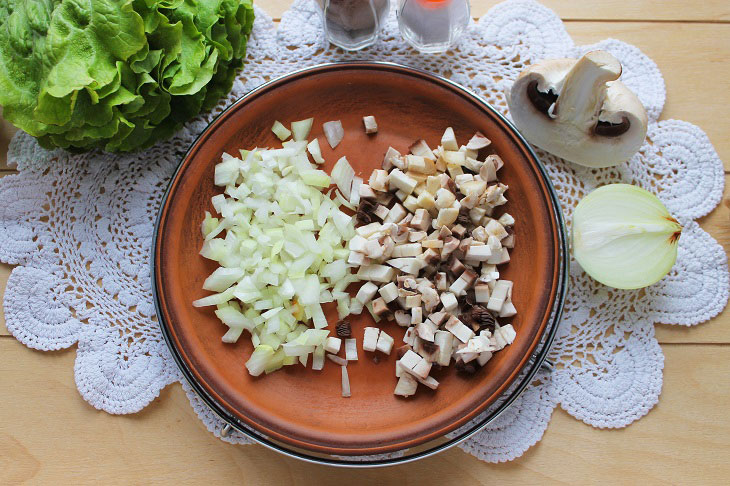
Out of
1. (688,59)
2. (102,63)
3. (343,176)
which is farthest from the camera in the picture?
(688,59)

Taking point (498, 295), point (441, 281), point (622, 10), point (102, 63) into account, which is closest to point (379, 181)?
point (441, 281)

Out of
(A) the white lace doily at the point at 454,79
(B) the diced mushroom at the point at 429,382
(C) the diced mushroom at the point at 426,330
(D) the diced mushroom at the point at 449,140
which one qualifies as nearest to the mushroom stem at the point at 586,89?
(A) the white lace doily at the point at 454,79

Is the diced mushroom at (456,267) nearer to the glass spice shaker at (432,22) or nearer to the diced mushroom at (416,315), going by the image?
the diced mushroom at (416,315)

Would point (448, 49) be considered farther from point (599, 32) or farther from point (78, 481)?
point (78, 481)

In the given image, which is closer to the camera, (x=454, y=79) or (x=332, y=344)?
(x=332, y=344)

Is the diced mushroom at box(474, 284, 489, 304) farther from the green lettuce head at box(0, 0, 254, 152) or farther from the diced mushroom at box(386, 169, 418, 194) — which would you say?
the green lettuce head at box(0, 0, 254, 152)

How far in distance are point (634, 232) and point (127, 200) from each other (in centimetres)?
116

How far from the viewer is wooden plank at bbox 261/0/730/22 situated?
1.50 meters

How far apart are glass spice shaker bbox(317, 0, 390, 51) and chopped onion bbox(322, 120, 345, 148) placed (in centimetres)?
20

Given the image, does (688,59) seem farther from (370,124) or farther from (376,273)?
(376,273)

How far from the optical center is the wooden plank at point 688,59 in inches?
57.4

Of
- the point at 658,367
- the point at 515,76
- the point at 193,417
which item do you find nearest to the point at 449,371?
the point at 658,367

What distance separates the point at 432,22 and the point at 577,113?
391mm

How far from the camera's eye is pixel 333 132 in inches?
56.1
